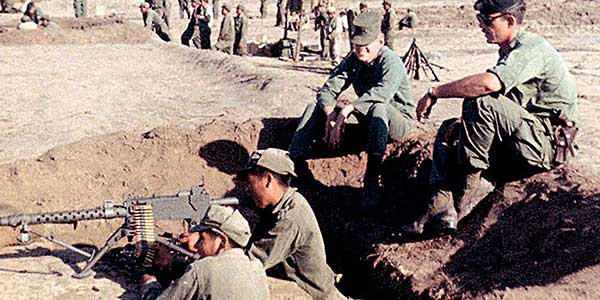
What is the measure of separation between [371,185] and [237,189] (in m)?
1.83

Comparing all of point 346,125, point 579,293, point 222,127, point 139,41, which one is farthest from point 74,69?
point 579,293

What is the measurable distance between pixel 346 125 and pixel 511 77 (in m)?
2.57

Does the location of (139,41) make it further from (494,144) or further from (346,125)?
(494,144)

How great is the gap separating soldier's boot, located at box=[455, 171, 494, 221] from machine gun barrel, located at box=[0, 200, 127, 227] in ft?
9.14

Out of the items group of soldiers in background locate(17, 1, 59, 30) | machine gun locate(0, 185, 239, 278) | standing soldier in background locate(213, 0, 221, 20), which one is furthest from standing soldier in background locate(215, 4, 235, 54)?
machine gun locate(0, 185, 239, 278)

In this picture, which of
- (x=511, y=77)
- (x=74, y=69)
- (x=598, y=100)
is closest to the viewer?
(x=511, y=77)

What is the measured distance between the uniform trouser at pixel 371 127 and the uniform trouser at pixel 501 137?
1232 mm

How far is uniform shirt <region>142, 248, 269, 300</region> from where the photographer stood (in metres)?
4.47

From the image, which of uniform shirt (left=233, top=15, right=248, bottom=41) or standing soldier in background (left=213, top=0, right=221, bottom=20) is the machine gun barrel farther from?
standing soldier in background (left=213, top=0, right=221, bottom=20)

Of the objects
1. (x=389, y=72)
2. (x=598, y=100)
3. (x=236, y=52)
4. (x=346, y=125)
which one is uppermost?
(x=389, y=72)

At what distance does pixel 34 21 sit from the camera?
26797 millimetres

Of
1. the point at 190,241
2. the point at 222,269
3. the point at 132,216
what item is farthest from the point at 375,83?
the point at 222,269

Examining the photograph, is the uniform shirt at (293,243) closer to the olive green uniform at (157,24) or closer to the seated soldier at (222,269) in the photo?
the seated soldier at (222,269)

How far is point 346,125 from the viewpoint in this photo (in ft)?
28.9
